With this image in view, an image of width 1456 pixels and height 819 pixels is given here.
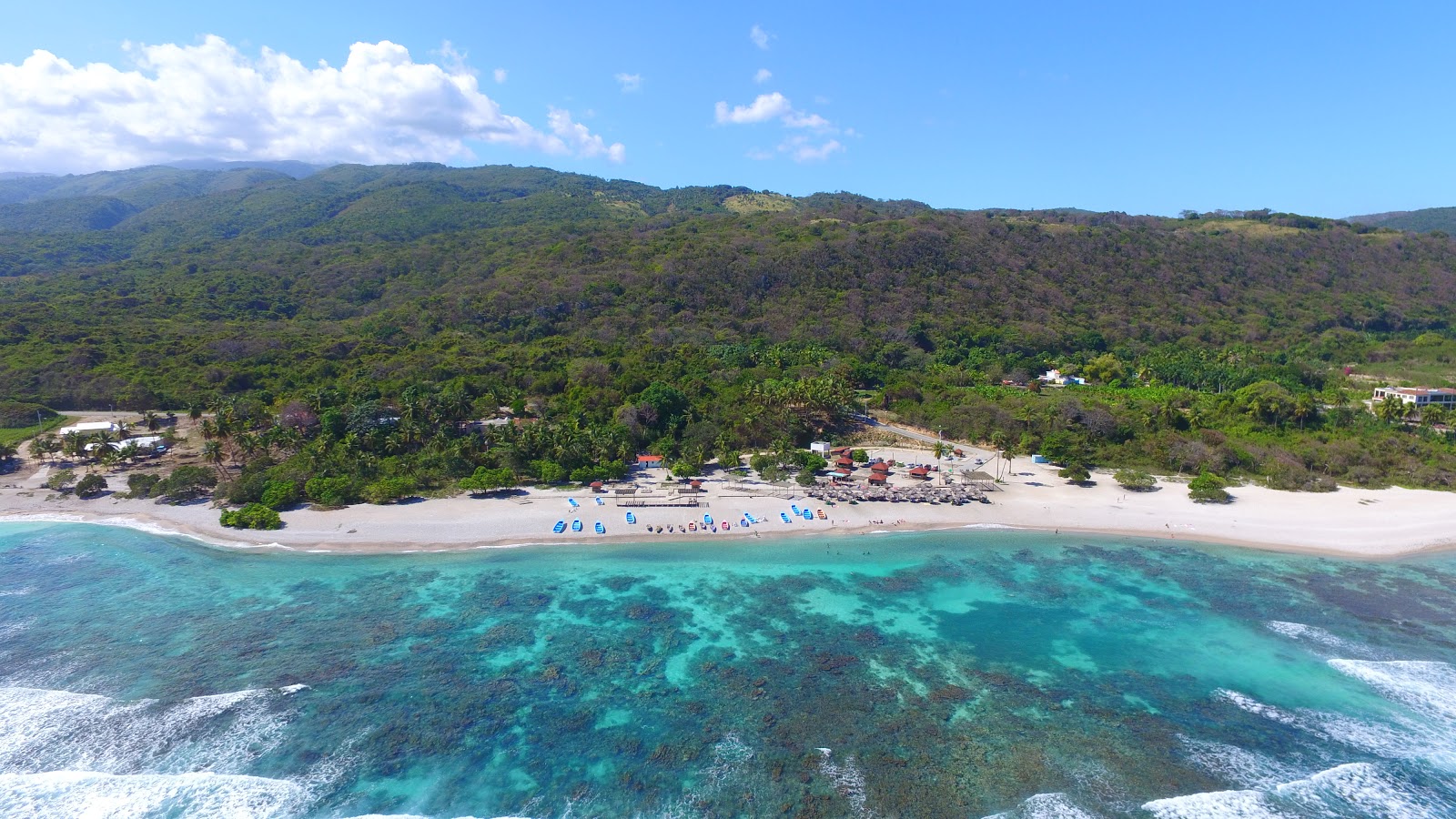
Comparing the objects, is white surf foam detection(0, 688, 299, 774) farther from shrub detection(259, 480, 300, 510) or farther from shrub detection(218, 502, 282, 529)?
shrub detection(259, 480, 300, 510)

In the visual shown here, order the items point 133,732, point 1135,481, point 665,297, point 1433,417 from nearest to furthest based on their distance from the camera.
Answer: point 133,732 < point 1135,481 < point 1433,417 < point 665,297

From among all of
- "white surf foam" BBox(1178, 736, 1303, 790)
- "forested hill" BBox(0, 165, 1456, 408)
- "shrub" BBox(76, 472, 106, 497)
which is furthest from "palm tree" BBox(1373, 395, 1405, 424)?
"shrub" BBox(76, 472, 106, 497)

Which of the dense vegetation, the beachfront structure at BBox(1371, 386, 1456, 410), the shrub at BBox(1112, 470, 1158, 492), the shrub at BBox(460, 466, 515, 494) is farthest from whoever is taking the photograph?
the beachfront structure at BBox(1371, 386, 1456, 410)

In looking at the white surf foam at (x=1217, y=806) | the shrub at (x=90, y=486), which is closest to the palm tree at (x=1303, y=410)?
the white surf foam at (x=1217, y=806)

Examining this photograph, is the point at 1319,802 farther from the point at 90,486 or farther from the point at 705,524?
the point at 90,486

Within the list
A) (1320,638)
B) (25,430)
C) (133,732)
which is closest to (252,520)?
(133,732)

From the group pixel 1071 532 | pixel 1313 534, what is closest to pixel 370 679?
pixel 1071 532
